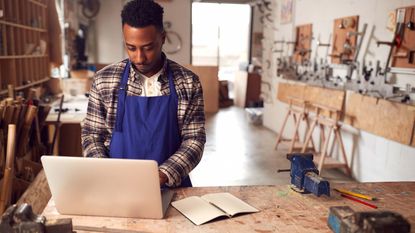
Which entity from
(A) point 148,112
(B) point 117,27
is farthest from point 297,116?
(B) point 117,27

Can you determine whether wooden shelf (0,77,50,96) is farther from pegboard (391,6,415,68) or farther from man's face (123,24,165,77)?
pegboard (391,6,415,68)

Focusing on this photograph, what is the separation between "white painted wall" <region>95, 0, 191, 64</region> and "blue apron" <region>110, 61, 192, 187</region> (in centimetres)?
631

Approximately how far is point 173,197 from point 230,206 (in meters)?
0.23

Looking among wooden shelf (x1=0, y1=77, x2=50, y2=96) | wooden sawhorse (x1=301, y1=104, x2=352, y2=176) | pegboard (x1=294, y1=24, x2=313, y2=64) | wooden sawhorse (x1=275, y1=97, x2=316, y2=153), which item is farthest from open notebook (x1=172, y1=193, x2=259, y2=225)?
pegboard (x1=294, y1=24, x2=313, y2=64)

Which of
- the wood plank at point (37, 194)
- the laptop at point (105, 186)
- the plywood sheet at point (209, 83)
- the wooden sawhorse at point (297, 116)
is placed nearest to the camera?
the laptop at point (105, 186)

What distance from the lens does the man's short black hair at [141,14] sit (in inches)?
51.5

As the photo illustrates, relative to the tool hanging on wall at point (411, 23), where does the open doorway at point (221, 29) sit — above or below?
above

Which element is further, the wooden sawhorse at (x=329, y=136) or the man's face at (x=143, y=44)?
the wooden sawhorse at (x=329, y=136)

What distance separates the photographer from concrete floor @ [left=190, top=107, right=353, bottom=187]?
3.75 m

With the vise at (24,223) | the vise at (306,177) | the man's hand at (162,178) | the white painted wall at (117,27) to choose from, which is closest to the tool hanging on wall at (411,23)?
the vise at (306,177)

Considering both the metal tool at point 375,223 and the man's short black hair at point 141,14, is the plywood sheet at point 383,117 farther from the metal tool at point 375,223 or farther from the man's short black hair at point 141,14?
the man's short black hair at point 141,14

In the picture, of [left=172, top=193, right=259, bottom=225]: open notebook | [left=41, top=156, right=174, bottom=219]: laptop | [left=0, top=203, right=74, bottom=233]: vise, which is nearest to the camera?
[left=0, top=203, right=74, bottom=233]: vise

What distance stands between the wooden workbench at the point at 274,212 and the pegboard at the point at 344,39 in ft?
7.84

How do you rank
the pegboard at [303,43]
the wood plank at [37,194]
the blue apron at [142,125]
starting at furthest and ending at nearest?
the pegboard at [303,43]
the wood plank at [37,194]
the blue apron at [142,125]
